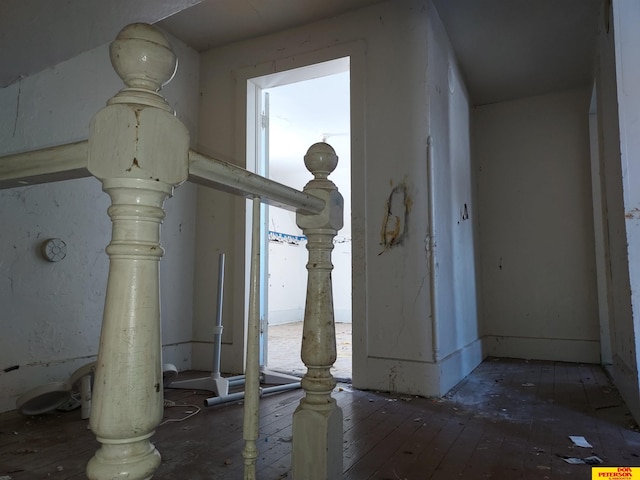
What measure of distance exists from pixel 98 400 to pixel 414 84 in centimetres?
262

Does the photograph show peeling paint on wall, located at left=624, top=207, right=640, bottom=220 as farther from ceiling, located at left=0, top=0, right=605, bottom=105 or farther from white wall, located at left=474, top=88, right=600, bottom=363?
white wall, located at left=474, top=88, right=600, bottom=363

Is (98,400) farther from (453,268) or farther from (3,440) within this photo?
(453,268)

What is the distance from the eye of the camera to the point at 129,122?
0.70m

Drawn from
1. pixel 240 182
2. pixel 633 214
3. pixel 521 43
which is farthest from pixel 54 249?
pixel 521 43

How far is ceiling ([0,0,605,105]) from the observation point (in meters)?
1.81

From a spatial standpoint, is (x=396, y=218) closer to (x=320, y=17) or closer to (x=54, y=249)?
(x=320, y=17)

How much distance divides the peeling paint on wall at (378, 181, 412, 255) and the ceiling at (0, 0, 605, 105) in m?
1.28

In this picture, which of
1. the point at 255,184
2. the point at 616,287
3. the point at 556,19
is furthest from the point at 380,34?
the point at 255,184

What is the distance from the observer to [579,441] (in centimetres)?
188

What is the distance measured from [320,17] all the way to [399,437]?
8.79 ft

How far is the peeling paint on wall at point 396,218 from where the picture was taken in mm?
2785

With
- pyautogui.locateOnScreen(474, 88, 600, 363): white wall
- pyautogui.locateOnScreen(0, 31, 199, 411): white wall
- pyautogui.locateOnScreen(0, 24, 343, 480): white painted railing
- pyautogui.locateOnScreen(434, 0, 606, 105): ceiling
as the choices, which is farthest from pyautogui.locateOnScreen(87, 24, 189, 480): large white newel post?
pyautogui.locateOnScreen(474, 88, 600, 363): white wall

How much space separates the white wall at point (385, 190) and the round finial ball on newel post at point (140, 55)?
85.8 inches

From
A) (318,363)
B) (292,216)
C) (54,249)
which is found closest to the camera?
(318,363)
